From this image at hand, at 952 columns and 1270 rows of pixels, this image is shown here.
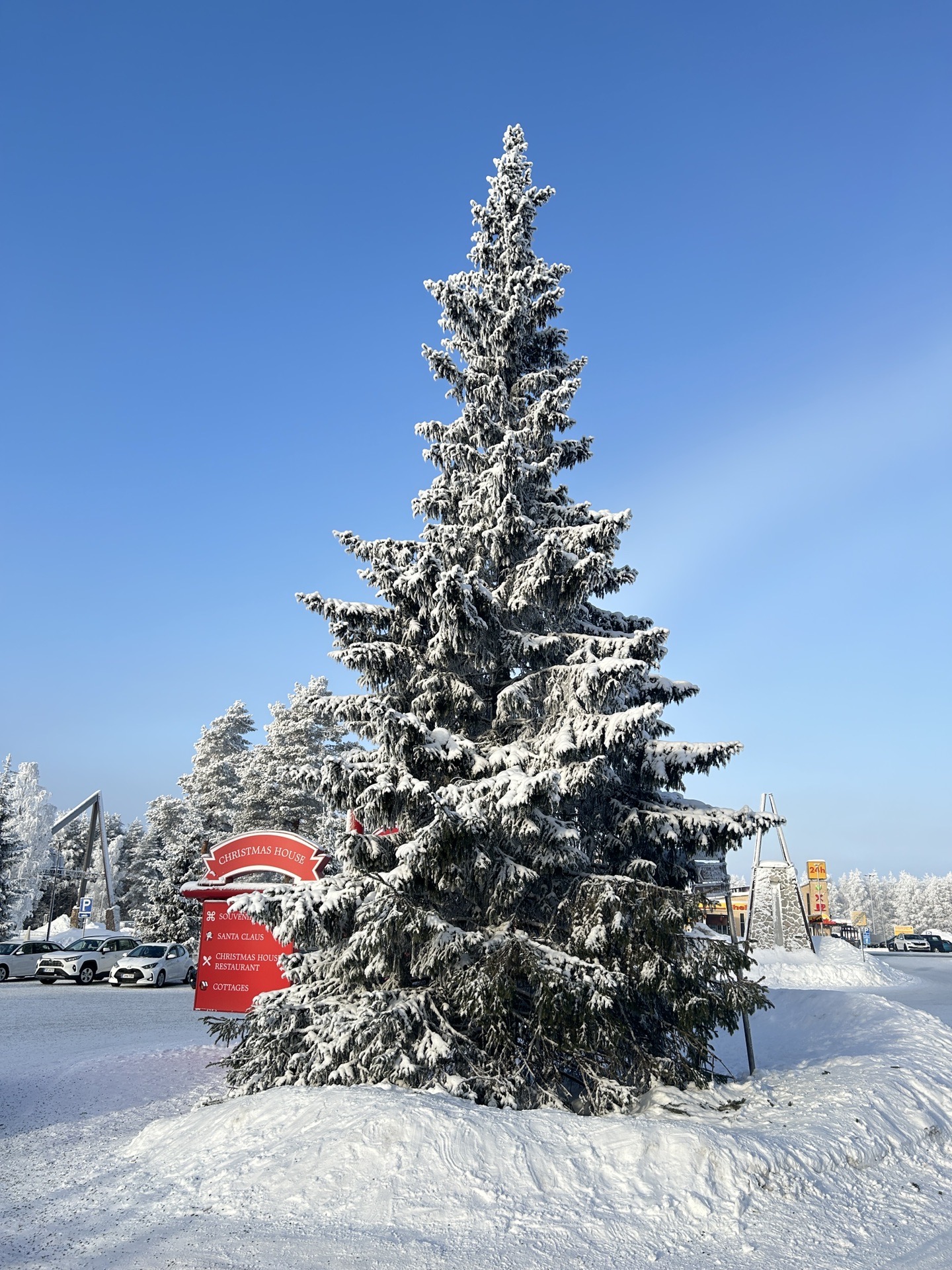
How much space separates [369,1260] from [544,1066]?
12.4ft

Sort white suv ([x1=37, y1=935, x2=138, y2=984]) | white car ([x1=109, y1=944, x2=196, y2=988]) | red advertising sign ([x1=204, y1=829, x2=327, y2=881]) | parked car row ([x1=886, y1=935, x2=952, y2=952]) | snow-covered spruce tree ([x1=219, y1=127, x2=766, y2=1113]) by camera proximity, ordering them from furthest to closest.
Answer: parked car row ([x1=886, y1=935, x2=952, y2=952]), white suv ([x1=37, y1=935, x2=138, y2=984]), white car ([x1=109, y1=944, x2=196, y2=988]), red advertising sign ([x1=204, y1=829, x2=327, y2=881]), snow-covered spruce tree ([x1=219, y1=127, x2=766, y2=1113])

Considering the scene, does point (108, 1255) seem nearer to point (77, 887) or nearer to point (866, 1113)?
Answer: point (866, 1113)

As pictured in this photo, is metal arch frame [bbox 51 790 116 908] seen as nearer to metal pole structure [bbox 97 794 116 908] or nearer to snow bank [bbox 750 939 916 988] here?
metal pole structure [bbox 97 794 116 908]

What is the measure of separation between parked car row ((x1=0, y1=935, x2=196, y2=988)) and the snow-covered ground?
61.3ft

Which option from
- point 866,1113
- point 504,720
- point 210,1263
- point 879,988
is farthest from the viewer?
point 879,988

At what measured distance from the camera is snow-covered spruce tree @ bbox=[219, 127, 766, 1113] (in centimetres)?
867

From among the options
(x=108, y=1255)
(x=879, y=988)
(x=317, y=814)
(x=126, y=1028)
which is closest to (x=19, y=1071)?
(x=126, y=1028)

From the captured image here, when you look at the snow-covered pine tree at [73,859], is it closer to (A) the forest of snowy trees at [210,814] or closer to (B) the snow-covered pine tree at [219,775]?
(A) the forest of snowy trees at [210,814]

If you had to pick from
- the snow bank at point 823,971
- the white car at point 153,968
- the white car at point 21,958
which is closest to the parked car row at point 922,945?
the snow bank at point 823,971

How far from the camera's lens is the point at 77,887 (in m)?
79.2

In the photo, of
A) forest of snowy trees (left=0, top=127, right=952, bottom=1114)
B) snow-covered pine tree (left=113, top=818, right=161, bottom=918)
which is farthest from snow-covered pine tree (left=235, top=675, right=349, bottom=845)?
forest of snowy trees (left=0, top=127, right=952, bottom=1114)

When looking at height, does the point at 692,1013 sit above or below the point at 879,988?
above

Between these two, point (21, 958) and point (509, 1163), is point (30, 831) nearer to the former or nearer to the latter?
point (21, 958)

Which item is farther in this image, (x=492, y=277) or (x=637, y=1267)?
(x=492, y=277)
